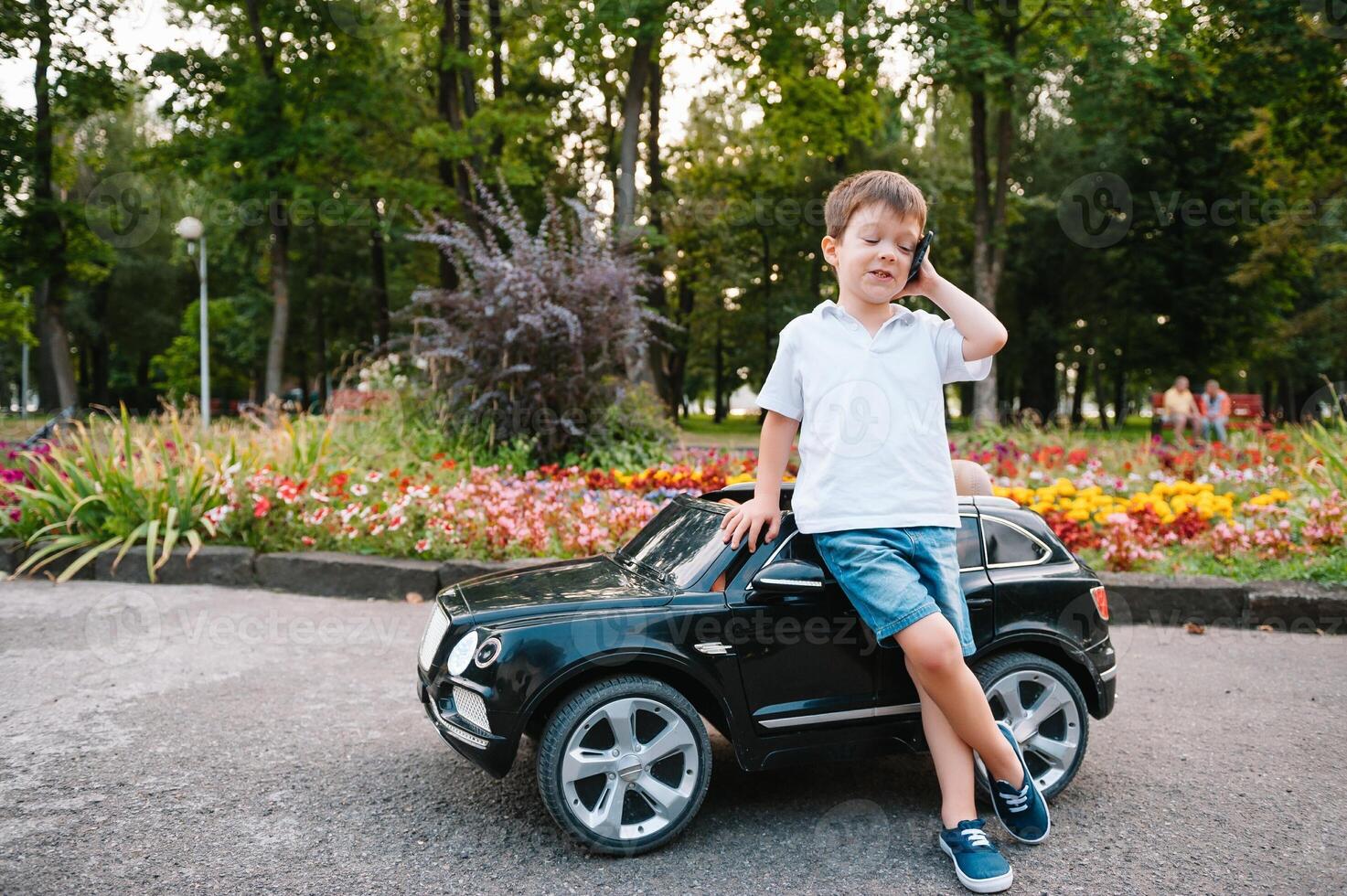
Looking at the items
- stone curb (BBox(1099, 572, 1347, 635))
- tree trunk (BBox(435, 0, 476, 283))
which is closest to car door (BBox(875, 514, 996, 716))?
stone curb (BBox(1099, 572, 1347, 635))

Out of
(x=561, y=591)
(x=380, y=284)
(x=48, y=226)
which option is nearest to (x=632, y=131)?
(x=48, y=226)

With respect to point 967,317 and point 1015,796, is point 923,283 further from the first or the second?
point 1015,796

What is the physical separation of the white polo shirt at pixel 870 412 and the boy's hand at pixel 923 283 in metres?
0.07

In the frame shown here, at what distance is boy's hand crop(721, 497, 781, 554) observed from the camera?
3.17m

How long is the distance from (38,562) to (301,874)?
5661 millimetres

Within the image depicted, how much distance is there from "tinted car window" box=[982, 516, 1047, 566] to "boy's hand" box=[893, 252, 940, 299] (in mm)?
984

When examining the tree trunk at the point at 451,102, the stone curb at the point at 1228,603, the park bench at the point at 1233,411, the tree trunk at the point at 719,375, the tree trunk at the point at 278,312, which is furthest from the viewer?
the tree trunk at the point at 719,375

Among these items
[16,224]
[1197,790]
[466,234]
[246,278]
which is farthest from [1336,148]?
[246,278]

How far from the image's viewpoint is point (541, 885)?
9.32 feet

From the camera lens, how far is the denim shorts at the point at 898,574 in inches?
112

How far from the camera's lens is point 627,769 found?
3.02 metres

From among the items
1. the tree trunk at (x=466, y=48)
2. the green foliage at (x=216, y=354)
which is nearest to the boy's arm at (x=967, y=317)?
the tree trunk at (x=466, y=48)

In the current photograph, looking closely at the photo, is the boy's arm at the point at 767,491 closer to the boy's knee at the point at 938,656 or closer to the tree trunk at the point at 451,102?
the boy's knee at the point at 938,656

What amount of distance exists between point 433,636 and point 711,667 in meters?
1.04
